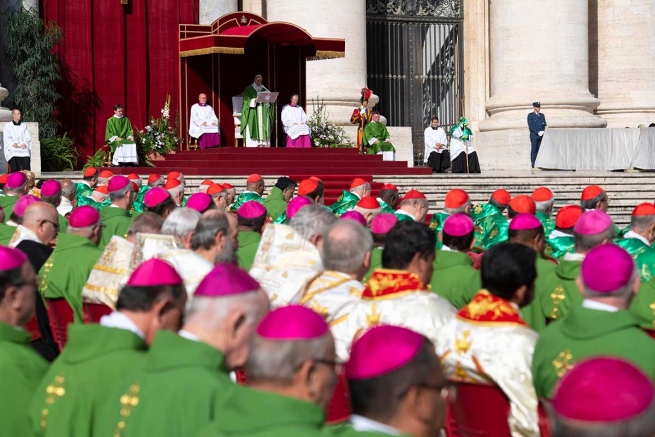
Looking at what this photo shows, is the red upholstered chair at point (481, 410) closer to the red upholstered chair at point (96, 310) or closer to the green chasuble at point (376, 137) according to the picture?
the red upholstered chair at point (96, 310)

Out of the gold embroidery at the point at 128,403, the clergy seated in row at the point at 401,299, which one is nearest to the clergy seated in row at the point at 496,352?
the clergy seated in row at the point at 401,299

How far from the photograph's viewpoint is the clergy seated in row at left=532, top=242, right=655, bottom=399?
12.8 ft

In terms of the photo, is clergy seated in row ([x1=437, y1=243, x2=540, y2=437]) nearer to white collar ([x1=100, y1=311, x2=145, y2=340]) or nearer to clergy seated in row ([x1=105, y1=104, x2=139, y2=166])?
white collar ([x1=100, y1=311, x2=145, y2=340])

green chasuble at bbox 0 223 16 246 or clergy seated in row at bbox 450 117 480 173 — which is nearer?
green chasuble at bbox 0 223 16 246

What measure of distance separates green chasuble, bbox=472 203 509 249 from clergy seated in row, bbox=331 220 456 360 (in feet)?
12.7

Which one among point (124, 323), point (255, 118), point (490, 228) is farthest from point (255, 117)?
point (124, 323)

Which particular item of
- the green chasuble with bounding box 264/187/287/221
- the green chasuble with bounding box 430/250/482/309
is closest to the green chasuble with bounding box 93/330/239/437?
the green chasuble with bounding box 430/250/482/309

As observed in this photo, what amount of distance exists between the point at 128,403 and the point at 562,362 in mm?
1527

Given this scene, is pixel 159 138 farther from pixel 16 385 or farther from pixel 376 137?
pixel 16 385

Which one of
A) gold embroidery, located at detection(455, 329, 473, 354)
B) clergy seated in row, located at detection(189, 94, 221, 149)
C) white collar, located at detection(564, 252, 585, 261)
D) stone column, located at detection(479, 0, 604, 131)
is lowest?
gold embroidery, located at detection(455, 329, 473, 354)

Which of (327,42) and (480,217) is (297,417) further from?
(327,42)

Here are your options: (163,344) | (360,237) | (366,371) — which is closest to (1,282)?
(163,344)

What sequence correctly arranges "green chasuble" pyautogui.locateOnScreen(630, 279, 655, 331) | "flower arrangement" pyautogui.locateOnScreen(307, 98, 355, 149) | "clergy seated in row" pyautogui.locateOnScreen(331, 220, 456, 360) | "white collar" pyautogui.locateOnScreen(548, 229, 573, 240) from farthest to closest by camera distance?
"flower arrangement" pyautogui.locateOnScreen(307, 98, 355, 149)
"white collar" pyautogui.locateOnScreen(548, 229, 573, 240)
"green chasuble" pyautogui.locateOnScreen(630, 279, 655, 331)
"clergy seated in row" pyautogui.locateOnScreen(331, 220, 456, 360)

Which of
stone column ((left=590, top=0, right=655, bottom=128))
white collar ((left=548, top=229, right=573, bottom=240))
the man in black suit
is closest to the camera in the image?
white collar ((left=548, top=229, right=573, bottom=240))
